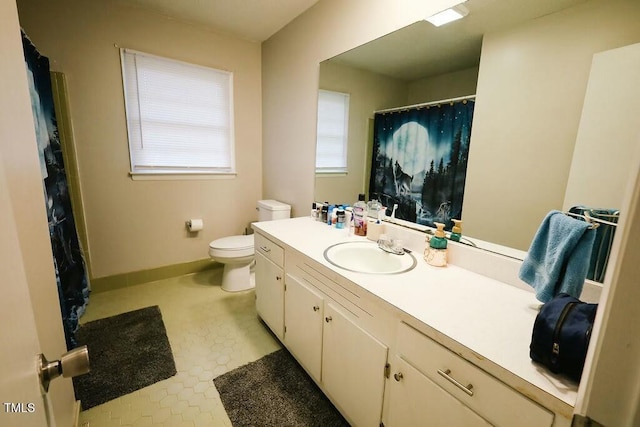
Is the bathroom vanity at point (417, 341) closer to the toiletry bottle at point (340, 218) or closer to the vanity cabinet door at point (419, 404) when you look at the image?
the vanity cabinet door at point (419, 404)

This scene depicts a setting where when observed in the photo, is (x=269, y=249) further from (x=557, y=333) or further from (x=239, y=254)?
(x=557, y=333)

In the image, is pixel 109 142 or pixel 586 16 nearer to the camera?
pixel 586 16

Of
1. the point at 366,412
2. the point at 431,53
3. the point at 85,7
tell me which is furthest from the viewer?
the point at 85,7

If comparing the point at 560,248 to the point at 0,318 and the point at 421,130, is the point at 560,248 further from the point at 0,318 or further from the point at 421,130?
the point at 0,318

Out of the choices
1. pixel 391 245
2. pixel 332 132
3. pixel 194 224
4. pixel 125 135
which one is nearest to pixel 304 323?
pixel 391 245

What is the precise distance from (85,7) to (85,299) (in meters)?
2.27

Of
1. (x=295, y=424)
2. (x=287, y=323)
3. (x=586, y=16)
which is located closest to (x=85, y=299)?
(x=287, y=323)

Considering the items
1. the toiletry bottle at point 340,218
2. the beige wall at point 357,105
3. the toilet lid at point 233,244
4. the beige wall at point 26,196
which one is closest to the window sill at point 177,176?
the toilet lid at point 233,244

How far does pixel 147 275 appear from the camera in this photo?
262 cm

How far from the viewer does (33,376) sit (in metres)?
0.47

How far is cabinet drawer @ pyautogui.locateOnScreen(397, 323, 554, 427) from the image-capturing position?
2.14 feet

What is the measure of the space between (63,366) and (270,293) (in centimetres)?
131

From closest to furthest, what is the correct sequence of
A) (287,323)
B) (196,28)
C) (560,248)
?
(560,248), (287,323), (196,28)

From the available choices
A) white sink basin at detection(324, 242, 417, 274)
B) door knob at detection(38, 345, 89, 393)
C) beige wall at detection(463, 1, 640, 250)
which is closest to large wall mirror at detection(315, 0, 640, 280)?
Answer: beige wall at detection(463, 1, 640, 250)
